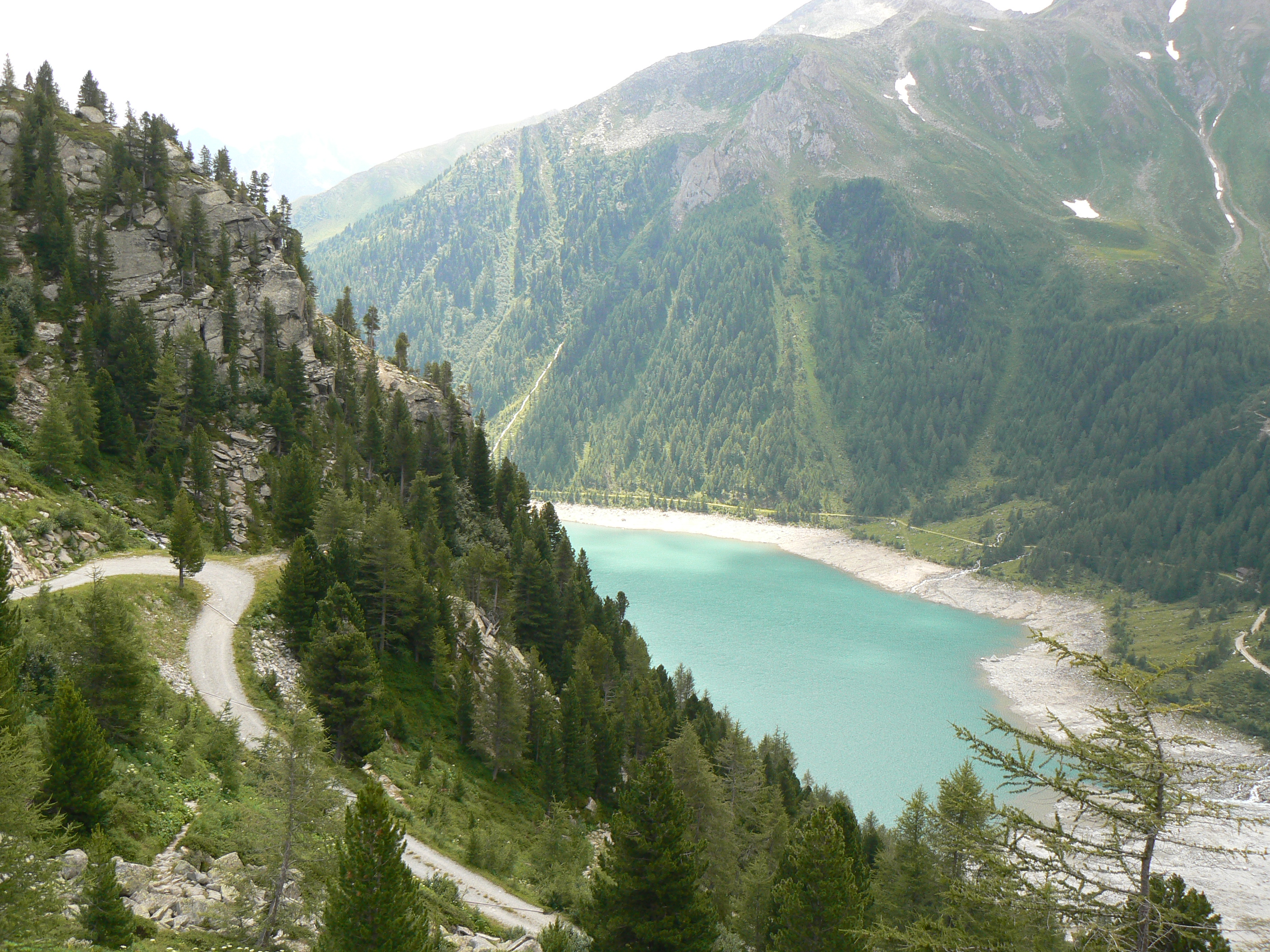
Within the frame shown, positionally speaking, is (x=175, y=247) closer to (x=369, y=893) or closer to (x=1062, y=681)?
(x=369, y=893)

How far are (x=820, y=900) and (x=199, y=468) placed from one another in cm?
5221

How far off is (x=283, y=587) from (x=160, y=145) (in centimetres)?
6222

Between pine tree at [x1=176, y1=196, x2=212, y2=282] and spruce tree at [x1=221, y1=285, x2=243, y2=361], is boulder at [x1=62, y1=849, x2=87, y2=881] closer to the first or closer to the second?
spruce tree at [x1=221, y1=285, x2=243, y2=361]

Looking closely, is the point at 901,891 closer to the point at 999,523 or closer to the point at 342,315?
the point at 342,315

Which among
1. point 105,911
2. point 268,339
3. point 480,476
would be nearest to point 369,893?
point 105,911

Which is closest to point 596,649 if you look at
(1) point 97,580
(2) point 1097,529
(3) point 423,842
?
(3) point 423,842

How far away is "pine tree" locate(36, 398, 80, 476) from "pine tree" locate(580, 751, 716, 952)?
42.1 metres

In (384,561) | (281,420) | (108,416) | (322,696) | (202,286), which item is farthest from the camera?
(202,286)

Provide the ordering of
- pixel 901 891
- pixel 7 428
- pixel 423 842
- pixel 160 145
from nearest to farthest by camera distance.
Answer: pixel 423 842
pixel 901 891
pixel 7 428
pixel 160 145

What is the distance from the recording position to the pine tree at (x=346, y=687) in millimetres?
33250

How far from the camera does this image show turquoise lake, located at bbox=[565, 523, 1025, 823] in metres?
86.9

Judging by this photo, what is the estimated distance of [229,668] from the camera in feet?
106

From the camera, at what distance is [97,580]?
25.7 m

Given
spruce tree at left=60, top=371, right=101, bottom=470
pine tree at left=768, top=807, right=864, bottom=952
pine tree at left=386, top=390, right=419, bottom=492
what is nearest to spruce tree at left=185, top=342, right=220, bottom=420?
spruce tree at left=60, top=371, right=101, bottom=470
